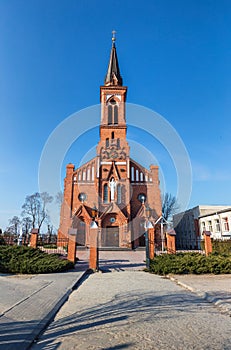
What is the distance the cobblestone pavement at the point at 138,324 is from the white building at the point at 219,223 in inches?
817

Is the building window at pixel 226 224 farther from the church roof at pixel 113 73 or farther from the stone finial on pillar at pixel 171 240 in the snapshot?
the church roof at pixel 113 73

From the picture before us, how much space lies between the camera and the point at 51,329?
363cm

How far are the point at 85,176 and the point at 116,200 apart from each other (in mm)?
5296

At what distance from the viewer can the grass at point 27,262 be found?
953 cm

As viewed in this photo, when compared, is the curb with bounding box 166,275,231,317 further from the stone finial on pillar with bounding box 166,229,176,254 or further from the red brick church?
the red brick church

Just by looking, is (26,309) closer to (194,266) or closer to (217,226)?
(194,266)

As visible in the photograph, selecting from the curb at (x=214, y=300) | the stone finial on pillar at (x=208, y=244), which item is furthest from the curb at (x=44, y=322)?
the stone finial on pillar at (x=208, y=244)

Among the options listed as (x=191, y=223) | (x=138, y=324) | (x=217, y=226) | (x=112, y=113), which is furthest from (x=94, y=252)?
(x=191, y=223)

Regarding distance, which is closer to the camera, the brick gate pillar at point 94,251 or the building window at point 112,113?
the brick gate pillar at point 94,251

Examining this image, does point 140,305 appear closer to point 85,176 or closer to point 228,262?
point 228,262

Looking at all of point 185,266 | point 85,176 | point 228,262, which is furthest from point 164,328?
point 85,176

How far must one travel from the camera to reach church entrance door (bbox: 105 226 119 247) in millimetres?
24812

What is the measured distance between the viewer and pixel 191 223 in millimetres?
34094

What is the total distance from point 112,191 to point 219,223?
1312 centimetres
